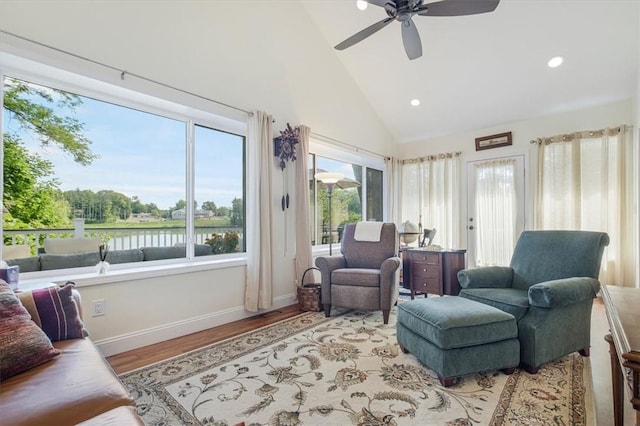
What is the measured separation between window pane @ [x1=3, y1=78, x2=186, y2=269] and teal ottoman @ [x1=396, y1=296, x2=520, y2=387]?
243cm

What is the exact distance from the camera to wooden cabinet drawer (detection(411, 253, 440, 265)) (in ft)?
12.5

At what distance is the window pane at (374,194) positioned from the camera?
222 inches

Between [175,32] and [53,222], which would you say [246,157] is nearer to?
[175,32]

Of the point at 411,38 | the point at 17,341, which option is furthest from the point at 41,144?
the point at 411,38

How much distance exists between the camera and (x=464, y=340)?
1.89 meters

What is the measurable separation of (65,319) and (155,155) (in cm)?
175

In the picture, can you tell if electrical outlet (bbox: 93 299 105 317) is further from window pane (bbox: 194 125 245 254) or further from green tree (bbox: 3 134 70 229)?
window pane (bbox: 194 125 245 254)

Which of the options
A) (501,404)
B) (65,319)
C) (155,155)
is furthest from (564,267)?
(155,155)

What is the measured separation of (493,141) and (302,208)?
328 cm

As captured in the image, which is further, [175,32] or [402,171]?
[402,171]

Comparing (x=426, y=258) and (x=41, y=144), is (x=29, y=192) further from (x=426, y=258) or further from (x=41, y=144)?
(x=426, y=258)

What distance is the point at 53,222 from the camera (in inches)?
94.0

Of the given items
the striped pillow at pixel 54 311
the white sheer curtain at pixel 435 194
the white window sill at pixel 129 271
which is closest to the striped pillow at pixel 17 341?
the striped pillow at pixel 54 311

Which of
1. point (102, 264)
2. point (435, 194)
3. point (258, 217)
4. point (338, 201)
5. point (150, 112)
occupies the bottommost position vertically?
point (102, 264)
